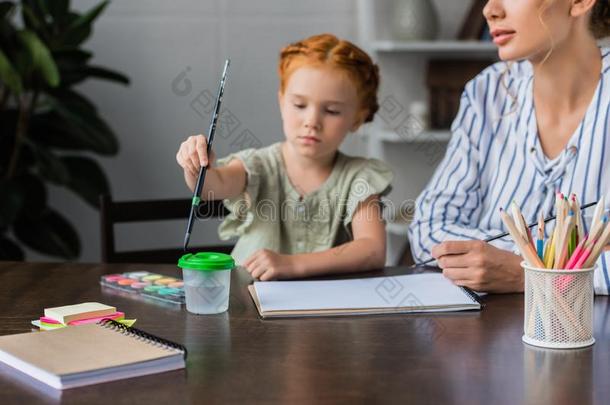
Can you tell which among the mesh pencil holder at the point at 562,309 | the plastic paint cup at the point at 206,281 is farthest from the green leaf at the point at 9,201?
the mesh pencil holder at the point at 562,309

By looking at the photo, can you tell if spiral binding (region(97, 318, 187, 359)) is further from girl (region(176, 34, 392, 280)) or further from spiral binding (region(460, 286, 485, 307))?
girl (region(176, 34, 392, 280))

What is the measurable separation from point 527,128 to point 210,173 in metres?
0.68

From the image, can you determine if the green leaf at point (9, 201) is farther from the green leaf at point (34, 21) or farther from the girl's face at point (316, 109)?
the girl's face at point (316, 109)

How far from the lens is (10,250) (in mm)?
2932

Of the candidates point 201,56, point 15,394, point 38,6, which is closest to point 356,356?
point 15,394

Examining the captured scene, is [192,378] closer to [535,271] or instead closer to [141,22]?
[535,271]

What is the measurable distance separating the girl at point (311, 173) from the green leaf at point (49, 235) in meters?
1.32

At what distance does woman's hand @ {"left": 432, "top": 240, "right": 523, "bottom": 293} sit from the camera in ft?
4.35

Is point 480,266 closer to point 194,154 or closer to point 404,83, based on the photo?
point 194,154

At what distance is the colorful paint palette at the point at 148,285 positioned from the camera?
1301 mm

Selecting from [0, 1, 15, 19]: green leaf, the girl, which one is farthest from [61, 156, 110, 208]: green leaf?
the girl

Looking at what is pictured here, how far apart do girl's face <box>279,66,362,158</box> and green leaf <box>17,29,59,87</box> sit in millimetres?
1224

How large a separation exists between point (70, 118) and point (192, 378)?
2109 millimetres

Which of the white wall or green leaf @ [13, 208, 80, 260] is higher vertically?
the white wall
